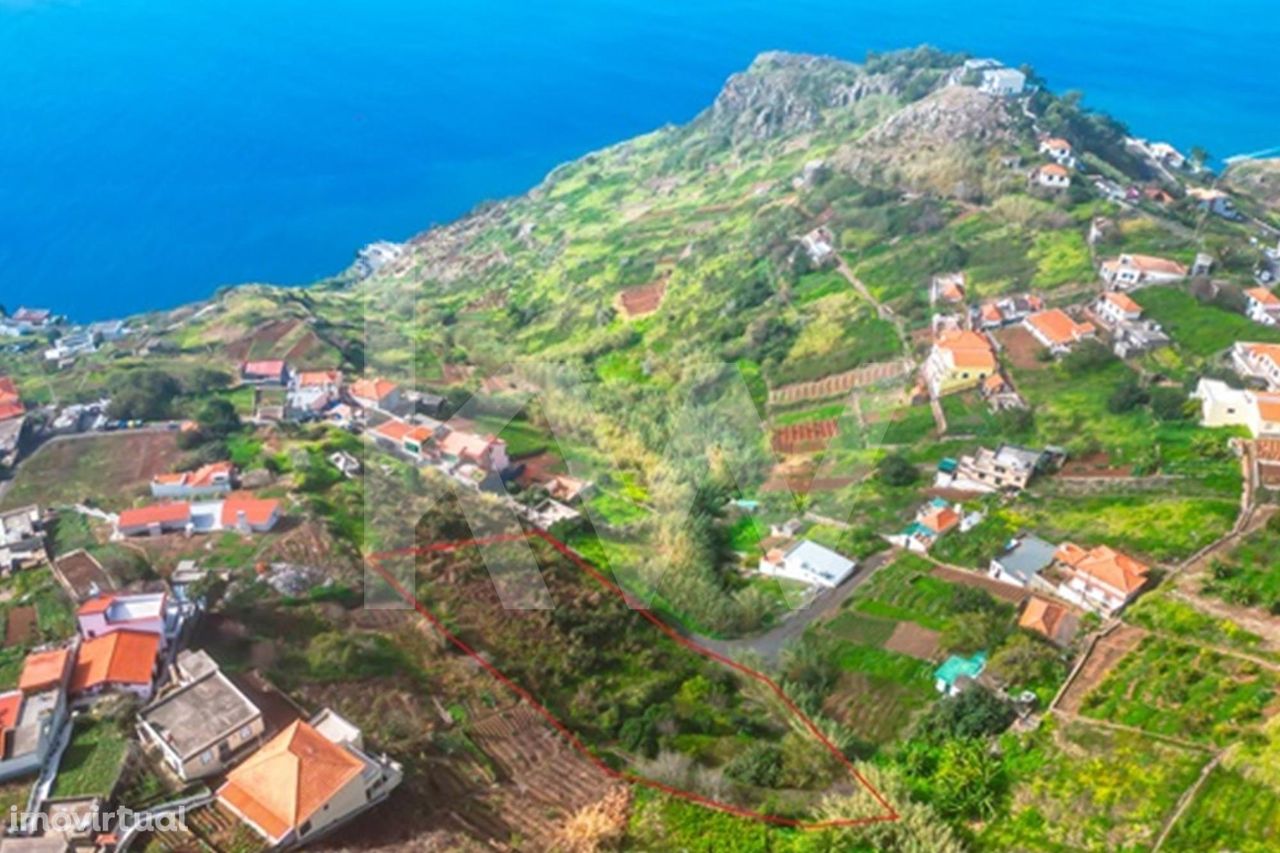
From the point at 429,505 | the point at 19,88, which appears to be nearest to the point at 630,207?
the point at 429,505

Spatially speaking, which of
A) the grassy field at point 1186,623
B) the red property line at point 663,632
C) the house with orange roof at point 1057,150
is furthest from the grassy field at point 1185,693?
the house with orange roof at point 1057,150

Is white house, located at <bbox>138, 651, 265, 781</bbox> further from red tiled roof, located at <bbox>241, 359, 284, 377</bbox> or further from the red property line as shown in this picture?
red tiled roof, located at <bbox>241, 359, 284, 377</bbox>

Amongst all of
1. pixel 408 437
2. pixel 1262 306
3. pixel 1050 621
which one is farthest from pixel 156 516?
pixel 1262 306

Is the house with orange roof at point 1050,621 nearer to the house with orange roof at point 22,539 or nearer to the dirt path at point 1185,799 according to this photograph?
the dirt path at point 1185,799

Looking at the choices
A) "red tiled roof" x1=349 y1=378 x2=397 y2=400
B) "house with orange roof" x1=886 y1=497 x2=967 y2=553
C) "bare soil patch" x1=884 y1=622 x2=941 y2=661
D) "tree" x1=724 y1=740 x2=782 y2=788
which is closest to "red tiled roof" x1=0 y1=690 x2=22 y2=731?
"tree" x1=724 y1=740 x2=782 y2=788

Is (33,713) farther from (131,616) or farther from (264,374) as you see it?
(264,374)

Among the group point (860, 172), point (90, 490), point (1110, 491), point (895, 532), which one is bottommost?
point (90, 490)

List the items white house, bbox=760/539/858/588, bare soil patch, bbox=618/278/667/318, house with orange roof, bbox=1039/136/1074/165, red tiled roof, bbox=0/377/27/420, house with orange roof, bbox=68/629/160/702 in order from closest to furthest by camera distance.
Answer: house with orange roof, bbox=68/629/160/702 → white house, bbox=760/539/858/588 → red tiled roof, bbox=0/377/27/420 → house with orange roof, bbox=1039/136/1074/165 → bare soil patch, bbox=618/278/667/318

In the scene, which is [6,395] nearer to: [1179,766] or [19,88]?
[1179,766]
